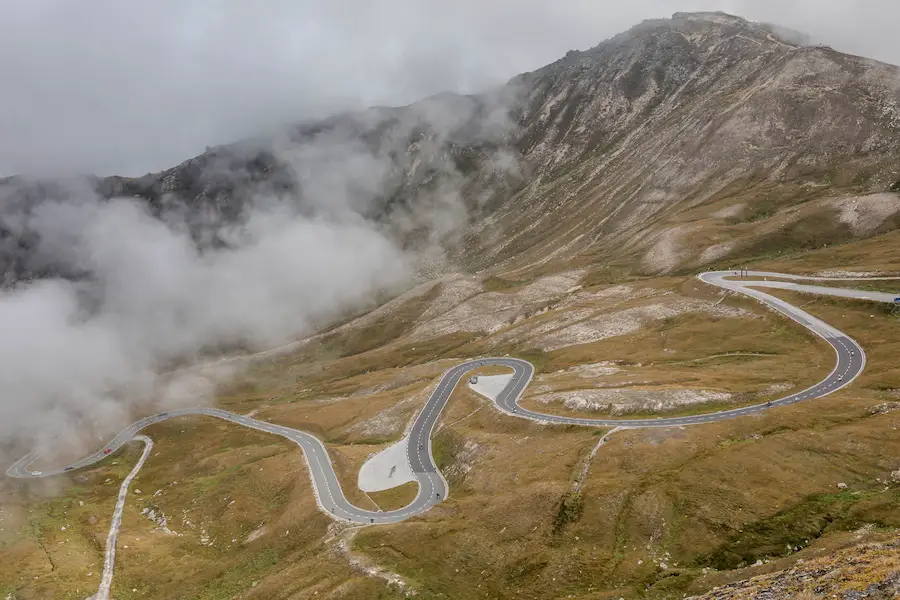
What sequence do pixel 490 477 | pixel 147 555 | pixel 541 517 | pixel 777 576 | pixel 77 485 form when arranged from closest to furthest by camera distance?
pixel 777 576 → pixel 541 517 → pixel 490 477 → pixel 147 555 → pixel 77 485

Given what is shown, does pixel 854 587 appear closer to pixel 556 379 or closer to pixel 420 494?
pixel 420 494

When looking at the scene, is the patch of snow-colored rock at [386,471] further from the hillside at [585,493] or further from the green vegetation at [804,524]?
the green vegetation at [804,524]

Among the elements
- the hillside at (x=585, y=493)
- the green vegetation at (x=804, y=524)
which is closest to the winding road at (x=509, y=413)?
the hillside at (x=585, y=493)

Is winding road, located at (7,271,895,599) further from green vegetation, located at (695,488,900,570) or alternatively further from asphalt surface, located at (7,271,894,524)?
green vegetation, located at (695,488,900,570)

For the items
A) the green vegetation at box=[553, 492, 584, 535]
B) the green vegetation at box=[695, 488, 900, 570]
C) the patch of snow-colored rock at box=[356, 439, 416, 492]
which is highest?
the green vegetation at box=[695, 488, 900, 570]

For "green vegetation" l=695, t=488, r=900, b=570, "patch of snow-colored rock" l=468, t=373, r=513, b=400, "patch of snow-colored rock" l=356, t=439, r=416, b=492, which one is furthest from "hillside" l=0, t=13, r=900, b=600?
"patch of snow-colored rock" l=468, t=373, r=513, b=400

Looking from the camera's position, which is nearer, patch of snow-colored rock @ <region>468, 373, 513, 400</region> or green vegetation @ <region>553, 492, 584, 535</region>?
green vegetation @ <region>553, 492, 584, 535</region>

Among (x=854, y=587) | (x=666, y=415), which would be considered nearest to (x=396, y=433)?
(x=666, y=415)

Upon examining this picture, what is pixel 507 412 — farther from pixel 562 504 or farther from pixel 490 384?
pixel 562 504
